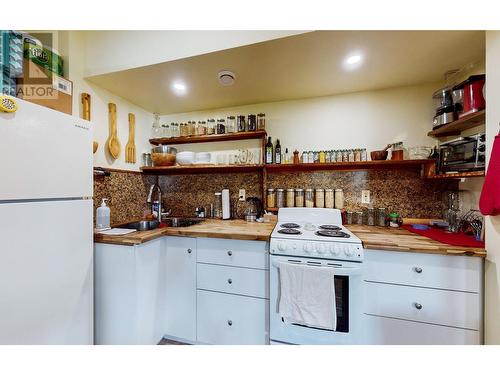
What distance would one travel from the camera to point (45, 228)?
0.98 m

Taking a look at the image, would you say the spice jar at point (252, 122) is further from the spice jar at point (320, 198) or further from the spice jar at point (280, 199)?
the spice jar at point (320, 198)

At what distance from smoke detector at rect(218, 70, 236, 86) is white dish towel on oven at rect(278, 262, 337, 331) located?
146 centimetres

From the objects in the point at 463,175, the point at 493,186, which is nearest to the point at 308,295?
the point at 493,186

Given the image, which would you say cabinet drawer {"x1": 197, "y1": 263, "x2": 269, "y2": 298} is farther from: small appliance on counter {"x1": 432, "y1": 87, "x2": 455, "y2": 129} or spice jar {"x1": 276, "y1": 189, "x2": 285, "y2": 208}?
small appliance on counter {"x1": 432, "y1": 87, "x2": 455, "y2": 129}

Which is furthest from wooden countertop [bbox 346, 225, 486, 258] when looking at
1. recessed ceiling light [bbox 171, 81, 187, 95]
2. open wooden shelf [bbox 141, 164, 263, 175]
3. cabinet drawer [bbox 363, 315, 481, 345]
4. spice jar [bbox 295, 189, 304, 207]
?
recessed ceiling light [bbox 171, 81, 187, 95]

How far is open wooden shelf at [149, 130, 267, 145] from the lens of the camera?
6.39ft

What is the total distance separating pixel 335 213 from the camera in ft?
5.88

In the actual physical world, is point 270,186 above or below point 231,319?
above

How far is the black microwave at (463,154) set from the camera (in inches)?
45.1

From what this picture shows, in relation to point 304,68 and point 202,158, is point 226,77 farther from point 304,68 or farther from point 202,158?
point 202,158

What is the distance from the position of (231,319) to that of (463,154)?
1.93 meters
